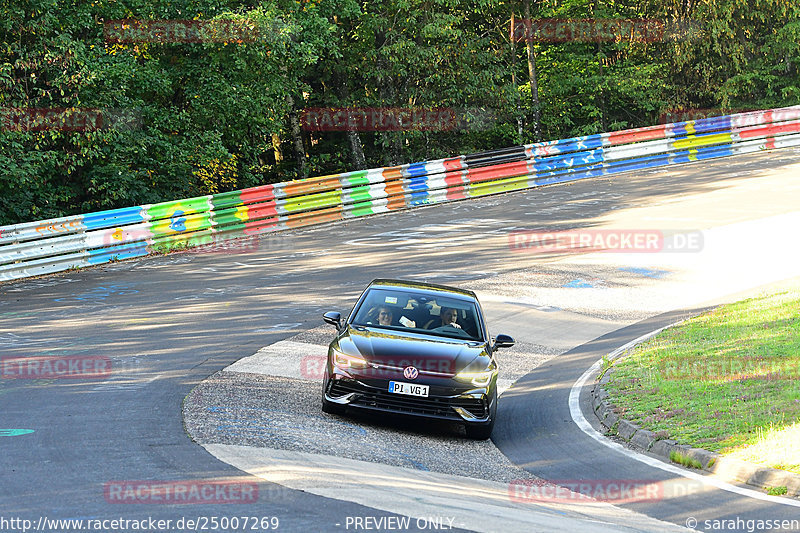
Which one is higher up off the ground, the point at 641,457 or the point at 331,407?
the point at 331,407

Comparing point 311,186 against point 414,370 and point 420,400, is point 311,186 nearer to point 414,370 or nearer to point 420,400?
point 414,370

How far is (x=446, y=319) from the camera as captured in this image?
1185 centimetres

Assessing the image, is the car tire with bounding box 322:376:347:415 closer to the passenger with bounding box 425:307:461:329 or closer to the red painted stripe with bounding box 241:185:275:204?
the passenger with bounding box 425:307:461:329

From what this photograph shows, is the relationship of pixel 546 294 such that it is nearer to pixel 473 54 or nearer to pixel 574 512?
pixel 574 512

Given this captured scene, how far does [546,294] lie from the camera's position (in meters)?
19.3

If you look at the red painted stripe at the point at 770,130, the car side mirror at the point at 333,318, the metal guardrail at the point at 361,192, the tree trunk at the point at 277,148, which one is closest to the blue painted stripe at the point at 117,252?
the metal guardrail at the point at 361,192

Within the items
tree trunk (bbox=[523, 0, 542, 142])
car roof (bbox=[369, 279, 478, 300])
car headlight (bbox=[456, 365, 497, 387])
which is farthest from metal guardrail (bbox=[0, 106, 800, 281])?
car headlight (bbox=[456, 365, 497, 387])

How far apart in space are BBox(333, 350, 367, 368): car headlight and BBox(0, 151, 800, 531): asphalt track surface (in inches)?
73.1

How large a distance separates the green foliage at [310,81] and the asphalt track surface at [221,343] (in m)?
4.41

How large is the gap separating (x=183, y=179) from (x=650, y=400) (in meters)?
19.9

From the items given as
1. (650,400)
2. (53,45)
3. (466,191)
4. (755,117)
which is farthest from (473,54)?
(650,400)

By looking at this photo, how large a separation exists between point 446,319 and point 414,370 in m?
1.53

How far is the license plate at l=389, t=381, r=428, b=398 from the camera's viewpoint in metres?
10.4

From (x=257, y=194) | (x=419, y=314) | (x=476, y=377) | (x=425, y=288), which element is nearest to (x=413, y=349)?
(x=476, y=377)
